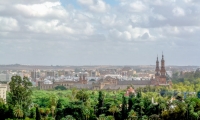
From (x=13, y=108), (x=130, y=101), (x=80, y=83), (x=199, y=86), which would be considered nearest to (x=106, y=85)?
(x=80, y=83)

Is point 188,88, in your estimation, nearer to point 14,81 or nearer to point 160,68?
point 160,68

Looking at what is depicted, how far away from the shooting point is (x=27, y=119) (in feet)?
128

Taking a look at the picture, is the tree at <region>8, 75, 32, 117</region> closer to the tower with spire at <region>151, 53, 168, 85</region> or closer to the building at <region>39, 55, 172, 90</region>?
the building at <region>39, 55, 172, 90</region>

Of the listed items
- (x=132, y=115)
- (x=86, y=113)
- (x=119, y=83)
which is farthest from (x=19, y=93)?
(x=119, y=83)

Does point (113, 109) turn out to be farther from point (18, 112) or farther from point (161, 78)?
point (161, 78)

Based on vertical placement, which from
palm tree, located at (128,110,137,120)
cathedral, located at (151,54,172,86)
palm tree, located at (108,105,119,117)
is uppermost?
cathedral, located at (151,54,172,86)

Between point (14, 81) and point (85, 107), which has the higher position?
point (14, 81)

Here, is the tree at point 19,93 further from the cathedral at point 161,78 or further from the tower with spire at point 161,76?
the tower with spire at point 161,76

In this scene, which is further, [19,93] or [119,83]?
[119,83]


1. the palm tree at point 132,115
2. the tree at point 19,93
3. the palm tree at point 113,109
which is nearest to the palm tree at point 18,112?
the tree at point 19,93

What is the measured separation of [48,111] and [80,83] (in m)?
78.6

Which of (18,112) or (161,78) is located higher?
(161,78)

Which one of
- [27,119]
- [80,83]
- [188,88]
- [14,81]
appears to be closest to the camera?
[27,119]

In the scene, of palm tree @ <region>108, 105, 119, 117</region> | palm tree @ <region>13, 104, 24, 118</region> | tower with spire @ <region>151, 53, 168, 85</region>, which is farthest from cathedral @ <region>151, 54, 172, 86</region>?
palm tree @ <region>13, 104, 24, 118</region>
